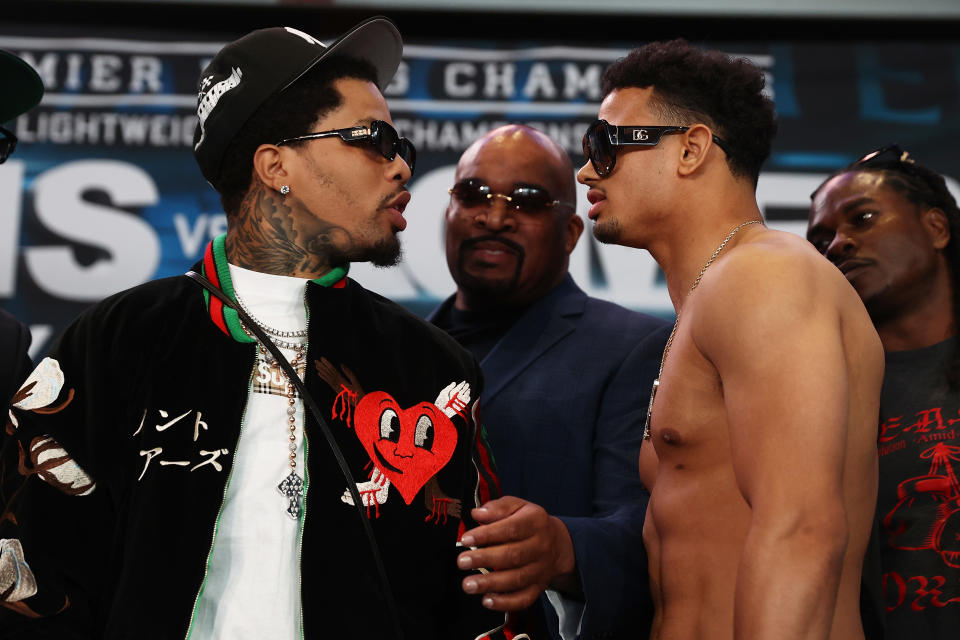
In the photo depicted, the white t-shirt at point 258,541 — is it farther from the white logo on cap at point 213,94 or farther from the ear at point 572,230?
the ear at point 572,230

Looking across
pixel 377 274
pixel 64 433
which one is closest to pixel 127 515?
pixel 64 433

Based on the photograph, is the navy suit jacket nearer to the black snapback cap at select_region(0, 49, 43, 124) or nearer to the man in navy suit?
the man in navy suit

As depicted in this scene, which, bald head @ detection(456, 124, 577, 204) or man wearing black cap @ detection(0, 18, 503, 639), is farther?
bald head @ detection(456, 124, 577, 204)

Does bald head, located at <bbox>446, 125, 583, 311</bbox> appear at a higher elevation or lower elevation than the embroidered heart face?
higher

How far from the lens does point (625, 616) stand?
2.31m

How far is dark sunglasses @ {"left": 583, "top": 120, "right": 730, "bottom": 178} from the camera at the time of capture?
92.6 inches

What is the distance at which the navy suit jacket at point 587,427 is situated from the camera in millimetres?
2293

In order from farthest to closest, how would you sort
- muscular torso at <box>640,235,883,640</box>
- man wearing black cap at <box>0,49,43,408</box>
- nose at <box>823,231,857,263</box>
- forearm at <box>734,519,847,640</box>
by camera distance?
nose at <box>823,231,857,263</box>, man wearing black cap at <box>0,49,43,408</box>, muscular torso at <box>640,235,883,640</box>, forearm at <box>734,519,847,640</box>

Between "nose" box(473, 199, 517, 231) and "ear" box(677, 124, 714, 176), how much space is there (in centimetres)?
94

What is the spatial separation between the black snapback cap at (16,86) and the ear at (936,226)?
2.53 meters

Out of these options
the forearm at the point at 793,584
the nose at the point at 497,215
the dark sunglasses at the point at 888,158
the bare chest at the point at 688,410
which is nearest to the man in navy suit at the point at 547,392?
the nose at the point at 497,215

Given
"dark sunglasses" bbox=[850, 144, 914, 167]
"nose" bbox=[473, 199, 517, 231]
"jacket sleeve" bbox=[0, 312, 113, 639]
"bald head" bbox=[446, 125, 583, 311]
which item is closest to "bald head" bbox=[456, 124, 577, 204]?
"bald head" bbox=[446, 125, 583, 311]

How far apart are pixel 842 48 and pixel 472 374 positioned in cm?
323

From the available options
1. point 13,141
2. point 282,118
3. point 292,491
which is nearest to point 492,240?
point 282,118
